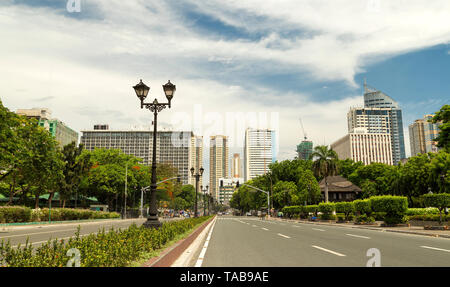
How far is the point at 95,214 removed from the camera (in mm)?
51875

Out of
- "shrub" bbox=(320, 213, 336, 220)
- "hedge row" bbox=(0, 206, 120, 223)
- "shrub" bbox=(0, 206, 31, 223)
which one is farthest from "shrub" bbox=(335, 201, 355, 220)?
"shrub" bbox=(0, 206, 31, 223)

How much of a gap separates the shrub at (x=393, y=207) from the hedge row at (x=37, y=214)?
35007mm

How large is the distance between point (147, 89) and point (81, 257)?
→ 10.6 meters

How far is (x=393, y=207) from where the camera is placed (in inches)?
1098

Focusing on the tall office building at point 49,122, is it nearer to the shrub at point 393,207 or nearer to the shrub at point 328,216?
the shrub at point 328,216

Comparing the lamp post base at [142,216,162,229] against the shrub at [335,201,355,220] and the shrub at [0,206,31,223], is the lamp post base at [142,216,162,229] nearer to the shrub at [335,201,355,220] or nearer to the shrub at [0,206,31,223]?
the shrub at [0,206,31,223]

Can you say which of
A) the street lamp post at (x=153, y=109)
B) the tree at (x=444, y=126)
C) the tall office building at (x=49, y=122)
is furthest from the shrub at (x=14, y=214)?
the tall office building at (x=49, y=122)

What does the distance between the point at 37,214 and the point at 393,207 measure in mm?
37614

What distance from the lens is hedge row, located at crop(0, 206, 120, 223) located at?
32.1 metres

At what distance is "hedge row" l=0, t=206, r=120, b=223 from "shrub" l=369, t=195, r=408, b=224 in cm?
3501

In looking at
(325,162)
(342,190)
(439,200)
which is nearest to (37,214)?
(439,200)

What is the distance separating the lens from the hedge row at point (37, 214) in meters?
32.1

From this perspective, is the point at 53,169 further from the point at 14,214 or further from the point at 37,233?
the point at 37,233
